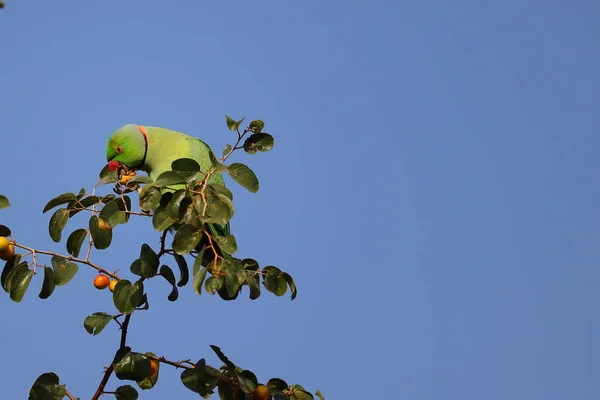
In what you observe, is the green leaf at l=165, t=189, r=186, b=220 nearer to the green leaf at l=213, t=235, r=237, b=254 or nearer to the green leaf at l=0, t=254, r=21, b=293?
the green leaf at l=213, t=235, r=237, b=254

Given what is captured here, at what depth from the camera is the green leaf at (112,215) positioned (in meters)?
3.27

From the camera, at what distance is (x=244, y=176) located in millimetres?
3225

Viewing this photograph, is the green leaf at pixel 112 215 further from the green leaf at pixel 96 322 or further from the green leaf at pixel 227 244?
the green leaf at pixel 227 244

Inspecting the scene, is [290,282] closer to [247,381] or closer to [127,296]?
[247,381]

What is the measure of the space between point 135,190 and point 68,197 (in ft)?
0.94

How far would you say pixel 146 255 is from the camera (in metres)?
3.12

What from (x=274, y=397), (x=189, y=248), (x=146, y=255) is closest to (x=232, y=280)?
(x=189, y=248)

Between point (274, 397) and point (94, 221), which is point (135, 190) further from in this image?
point (274, 397)

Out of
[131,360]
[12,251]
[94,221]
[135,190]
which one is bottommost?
[131,360]

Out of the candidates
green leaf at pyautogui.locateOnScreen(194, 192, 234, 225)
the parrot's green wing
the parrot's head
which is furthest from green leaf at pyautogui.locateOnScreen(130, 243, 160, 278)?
the parrot's head

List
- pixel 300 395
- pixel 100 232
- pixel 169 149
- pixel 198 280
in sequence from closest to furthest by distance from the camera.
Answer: pixel 198 280, pixel 100 232, pixel 300 395, pixel 169 149

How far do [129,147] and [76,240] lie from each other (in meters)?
2.72

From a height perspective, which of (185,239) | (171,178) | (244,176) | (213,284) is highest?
(244,176)

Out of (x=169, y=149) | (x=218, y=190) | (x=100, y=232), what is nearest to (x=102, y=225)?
(x=100, y=232)
